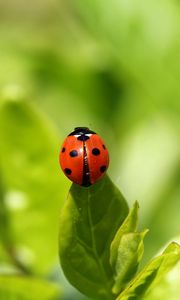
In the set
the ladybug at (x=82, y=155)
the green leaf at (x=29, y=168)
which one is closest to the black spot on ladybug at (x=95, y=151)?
the ladybug at (x=82, y=155)

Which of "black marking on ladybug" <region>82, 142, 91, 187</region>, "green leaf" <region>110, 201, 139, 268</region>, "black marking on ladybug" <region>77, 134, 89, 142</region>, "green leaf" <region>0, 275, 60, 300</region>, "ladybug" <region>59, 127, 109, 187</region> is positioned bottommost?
"green leaf" <region>0, 275, 60, 300</region>

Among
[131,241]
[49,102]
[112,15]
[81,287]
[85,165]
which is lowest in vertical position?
[81,287]

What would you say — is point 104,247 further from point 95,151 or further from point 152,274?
point 95,151

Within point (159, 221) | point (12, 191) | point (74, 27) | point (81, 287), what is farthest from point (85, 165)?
point (74, 27)

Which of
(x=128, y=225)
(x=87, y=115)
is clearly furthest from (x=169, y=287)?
(x=87, y=115)

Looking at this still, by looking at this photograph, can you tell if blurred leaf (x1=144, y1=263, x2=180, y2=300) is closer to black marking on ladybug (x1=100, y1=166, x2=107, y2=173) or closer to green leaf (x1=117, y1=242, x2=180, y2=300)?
green leaf (x1=117, y1=242, x2=180, y2=300)

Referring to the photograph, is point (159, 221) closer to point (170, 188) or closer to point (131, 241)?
point (170, 188)

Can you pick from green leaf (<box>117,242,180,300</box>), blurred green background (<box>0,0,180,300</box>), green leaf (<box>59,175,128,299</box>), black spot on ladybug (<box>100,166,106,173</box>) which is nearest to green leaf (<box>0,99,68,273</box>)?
blurred green background (<box>0,0,180,300</box>)
